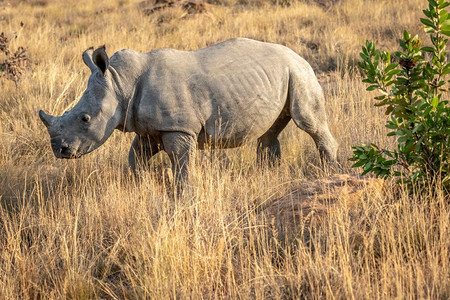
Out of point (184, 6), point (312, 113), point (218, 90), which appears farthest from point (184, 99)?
point (184, 6)

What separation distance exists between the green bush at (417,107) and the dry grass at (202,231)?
0.22m

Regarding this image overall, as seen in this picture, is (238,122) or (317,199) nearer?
(317,199)

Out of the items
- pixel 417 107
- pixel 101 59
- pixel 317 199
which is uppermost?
pixel 101 59

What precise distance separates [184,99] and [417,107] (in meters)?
1.88

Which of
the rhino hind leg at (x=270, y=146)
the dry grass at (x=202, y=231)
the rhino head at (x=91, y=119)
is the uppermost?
the rhino head at (x=91, y=119)

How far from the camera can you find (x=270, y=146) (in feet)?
19.8

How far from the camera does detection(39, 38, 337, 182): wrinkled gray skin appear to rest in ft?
16.0

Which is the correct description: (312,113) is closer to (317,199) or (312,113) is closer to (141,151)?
(317,199)

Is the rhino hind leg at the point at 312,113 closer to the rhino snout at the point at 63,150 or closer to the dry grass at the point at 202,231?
the dry grass at the point at 202,231

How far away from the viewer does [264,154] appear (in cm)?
604

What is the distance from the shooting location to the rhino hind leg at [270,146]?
19.5 feet

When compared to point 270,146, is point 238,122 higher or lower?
higher

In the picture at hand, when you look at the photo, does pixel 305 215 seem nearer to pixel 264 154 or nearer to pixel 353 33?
pixel 264 154

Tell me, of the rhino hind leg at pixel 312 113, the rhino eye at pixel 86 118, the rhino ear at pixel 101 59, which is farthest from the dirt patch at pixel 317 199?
the rhino ear at pixel 101 59
